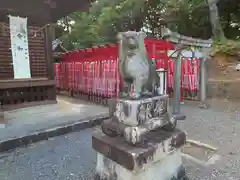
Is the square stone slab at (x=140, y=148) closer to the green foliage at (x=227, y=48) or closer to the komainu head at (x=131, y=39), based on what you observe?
the komainu head at (x=131, y=39)

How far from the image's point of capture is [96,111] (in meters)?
5.86

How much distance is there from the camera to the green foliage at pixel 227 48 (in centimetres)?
866

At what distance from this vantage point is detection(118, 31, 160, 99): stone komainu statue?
2160mm

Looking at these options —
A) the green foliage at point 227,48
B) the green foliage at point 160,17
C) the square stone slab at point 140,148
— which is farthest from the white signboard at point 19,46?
the green foliage at point 227,48

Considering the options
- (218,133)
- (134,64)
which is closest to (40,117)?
(134,64)

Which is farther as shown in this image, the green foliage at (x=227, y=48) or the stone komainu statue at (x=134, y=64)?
the green foliage at (x=227, y=48)

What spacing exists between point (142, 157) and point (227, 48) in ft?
27.4

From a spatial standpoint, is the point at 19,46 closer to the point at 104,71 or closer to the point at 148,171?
the point at 104,71

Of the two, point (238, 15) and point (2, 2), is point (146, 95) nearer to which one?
point (2, 2)

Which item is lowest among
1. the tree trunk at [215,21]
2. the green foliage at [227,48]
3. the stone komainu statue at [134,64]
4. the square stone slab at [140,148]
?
the square stone slab at [140,148]

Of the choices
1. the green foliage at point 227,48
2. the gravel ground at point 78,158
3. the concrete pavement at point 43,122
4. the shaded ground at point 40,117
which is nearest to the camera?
the gravel ground at point 78,158

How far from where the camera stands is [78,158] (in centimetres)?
337

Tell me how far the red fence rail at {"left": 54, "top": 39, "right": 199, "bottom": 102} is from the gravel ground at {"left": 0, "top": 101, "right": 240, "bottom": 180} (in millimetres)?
2236

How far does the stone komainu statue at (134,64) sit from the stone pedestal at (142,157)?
56 centimetres
